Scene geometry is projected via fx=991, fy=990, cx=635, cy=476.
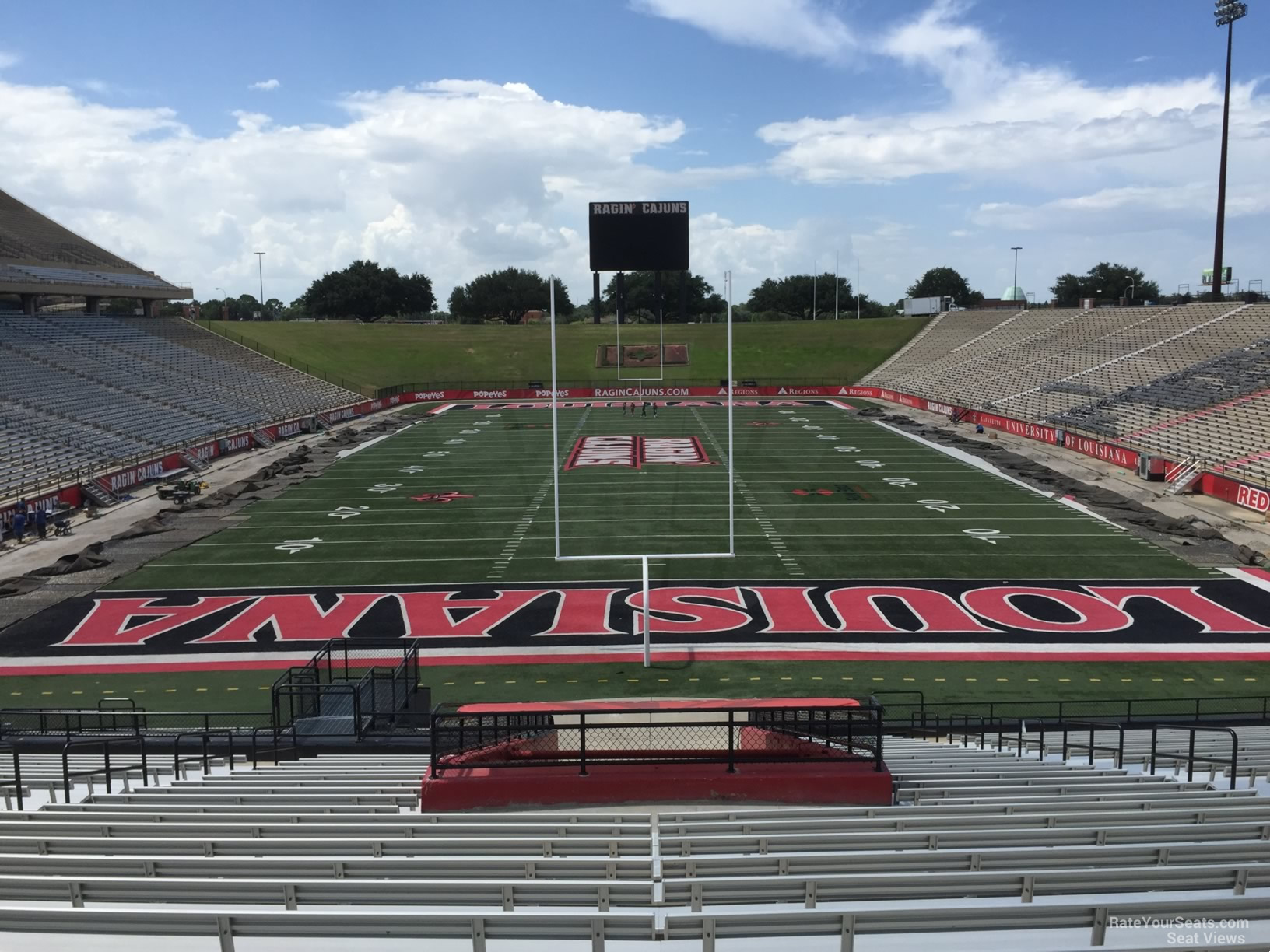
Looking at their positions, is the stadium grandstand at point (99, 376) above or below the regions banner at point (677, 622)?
above

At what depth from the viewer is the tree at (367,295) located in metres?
102

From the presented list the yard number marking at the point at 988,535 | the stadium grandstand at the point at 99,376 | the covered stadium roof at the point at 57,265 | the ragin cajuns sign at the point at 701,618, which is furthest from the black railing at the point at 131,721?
the covered stadium roof at the point at 57,265

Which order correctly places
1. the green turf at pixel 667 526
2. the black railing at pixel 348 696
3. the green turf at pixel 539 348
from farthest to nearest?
the green turf at pixel 539 348
the green turf at pixel 667 526
the black railing at pixel 348 696

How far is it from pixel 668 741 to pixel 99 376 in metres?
37.0

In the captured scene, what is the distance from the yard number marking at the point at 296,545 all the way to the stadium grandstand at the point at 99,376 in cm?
767

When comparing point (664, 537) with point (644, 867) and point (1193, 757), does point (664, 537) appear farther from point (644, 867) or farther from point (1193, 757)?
point (644, 867)

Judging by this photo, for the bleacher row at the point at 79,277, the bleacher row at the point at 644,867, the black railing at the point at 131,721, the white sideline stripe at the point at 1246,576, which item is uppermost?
the bleacher row at the point at 79,277

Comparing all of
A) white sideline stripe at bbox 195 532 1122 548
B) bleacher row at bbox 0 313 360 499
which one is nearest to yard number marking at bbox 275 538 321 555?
white sideline stripe at bbox 195 532 1122 548

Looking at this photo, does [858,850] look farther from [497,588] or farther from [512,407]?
[512,407]

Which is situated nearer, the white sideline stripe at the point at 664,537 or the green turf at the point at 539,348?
the white sideline stripe at the point at 664,537

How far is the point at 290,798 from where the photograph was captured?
695 cm

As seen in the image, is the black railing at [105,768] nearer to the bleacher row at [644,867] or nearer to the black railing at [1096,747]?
the bleacher row at [644,867]

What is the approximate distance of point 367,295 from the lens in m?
102

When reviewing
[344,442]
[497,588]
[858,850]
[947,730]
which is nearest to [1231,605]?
[947,730]
